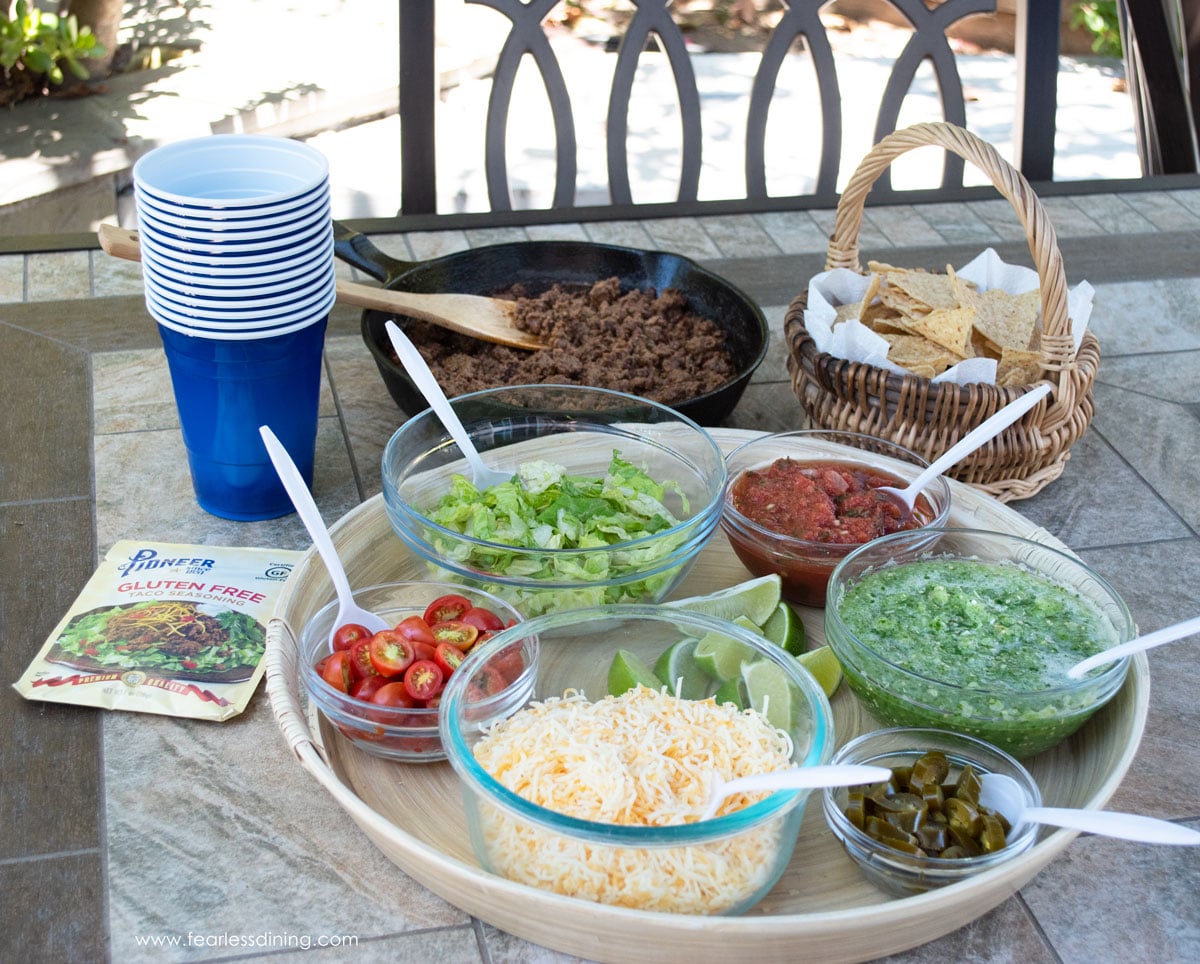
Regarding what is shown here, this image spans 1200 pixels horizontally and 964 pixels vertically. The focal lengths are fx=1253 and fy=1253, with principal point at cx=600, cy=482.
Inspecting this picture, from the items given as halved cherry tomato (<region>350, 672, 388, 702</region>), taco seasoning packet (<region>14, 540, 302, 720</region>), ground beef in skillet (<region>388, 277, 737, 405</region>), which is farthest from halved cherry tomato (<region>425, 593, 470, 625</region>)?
ground beef in skillet (<region>388, 277, 737, 405</region>)

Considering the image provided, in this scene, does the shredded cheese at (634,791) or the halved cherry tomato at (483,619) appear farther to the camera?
the halved cherry tomato at (483,619)

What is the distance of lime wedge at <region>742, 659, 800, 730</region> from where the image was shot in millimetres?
1192

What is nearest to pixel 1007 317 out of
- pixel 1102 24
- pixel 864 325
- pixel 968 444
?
pixel 864 325

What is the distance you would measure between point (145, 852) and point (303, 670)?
8.7 inches

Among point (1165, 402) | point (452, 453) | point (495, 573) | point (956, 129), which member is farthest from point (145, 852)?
point (1165, 402)

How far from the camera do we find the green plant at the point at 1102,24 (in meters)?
7.59

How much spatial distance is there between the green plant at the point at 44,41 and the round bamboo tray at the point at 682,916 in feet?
16.1

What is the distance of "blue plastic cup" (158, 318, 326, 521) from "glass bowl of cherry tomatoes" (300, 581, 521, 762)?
366mm

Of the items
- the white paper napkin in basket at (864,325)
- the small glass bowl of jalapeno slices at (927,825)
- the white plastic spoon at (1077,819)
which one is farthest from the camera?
the white paper napkin in basket at (864,325)

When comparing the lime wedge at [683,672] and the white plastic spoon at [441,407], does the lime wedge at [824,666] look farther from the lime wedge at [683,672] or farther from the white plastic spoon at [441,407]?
the white plastic spoon at [441,407]

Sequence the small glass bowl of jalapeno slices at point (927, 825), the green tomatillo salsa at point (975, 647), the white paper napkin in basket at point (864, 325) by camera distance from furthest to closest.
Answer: the white paper napkin in basket at point (864, 325)
the green tomatillo salsa at point (975, 647)
the small glass bowl of jalapeno slices at point (927, 825)

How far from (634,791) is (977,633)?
0.45 metres

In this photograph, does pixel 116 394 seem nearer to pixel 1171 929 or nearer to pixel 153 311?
pixel 153 311

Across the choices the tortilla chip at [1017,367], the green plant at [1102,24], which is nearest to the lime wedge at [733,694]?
the tortilla chip at [1017,367]
